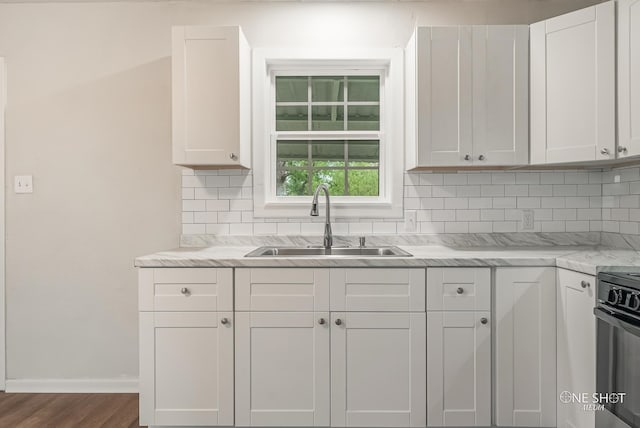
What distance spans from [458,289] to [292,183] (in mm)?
1313

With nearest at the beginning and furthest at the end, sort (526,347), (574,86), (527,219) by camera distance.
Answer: (526,347), (574,86), (527,219)

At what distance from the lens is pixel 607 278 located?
1818 millimetres

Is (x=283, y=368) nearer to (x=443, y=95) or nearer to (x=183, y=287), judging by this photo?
(x=183, y=287)

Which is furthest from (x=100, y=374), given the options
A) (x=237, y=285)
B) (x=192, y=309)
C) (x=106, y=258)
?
(x=237, y=285)

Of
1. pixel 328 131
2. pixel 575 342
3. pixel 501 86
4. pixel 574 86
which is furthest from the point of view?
pixel 328 131

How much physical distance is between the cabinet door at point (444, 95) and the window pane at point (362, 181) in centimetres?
53

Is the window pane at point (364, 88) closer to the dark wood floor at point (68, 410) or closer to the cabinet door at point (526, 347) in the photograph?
the cabinet door at point (526, 347)

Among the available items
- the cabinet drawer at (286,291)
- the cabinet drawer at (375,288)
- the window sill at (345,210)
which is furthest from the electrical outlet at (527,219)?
the cabinet drawer at (286,291)

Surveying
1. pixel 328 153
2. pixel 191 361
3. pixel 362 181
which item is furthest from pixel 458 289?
pixel 191 361

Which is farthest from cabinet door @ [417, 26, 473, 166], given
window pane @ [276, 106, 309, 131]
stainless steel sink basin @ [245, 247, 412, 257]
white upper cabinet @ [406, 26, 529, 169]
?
window pane @ [276, 106, 309, 131]

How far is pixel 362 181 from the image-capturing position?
3000 millimetres

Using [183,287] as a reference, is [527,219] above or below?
above

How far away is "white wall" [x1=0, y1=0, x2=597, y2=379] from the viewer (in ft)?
9.41

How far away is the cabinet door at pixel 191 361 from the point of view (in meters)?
2.24
